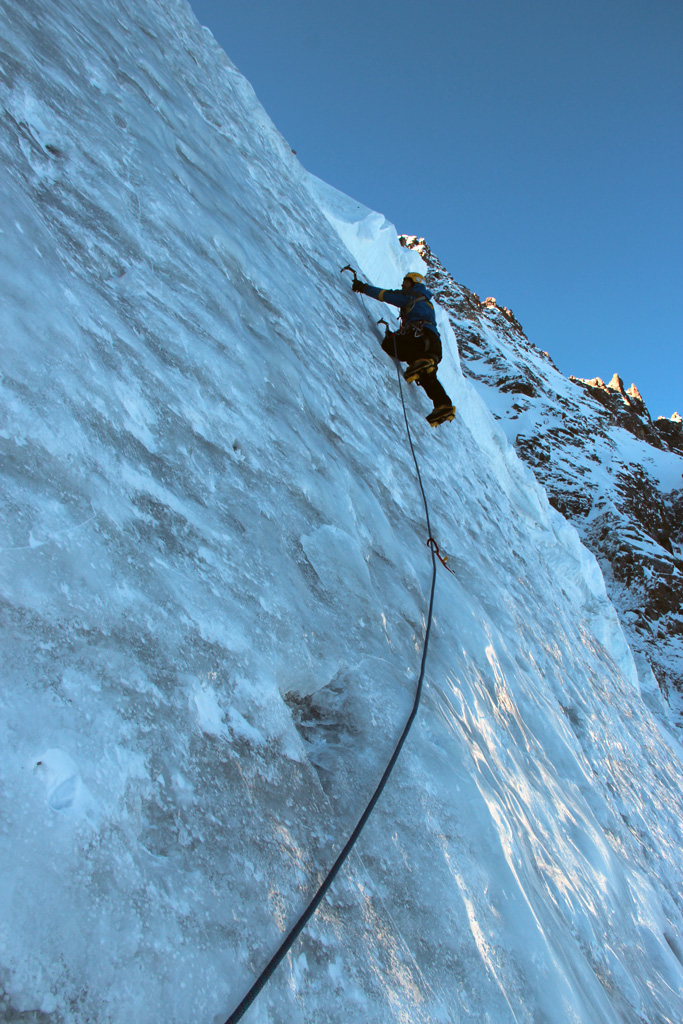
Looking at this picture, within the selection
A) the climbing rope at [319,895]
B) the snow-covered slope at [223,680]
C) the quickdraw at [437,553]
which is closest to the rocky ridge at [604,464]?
the quickdraw at [437,553]

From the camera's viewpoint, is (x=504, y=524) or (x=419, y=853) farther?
(x=504, y=524)

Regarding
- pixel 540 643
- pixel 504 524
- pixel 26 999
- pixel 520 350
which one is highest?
pixel 520 350

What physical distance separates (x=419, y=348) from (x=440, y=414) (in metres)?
0.56

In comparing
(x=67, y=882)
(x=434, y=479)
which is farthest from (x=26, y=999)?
(x=434, y=479)

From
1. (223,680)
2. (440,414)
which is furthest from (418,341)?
(223,680)

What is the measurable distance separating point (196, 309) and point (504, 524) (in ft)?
13.0

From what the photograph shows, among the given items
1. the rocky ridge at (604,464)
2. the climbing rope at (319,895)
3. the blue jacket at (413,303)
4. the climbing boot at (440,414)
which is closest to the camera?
the climbing rope at (319,895)

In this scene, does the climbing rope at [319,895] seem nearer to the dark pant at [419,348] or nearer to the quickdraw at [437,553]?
the quickdraw at [437,553]

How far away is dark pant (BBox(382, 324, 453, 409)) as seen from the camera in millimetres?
4609

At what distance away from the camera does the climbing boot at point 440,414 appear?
185 inches

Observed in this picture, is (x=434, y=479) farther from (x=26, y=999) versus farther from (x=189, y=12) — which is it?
(x=189, y=12)

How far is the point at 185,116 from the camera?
3.73m

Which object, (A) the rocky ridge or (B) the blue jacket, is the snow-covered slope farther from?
(A) the rocky ridge

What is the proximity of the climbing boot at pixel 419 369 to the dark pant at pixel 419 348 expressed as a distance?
0.10ft
